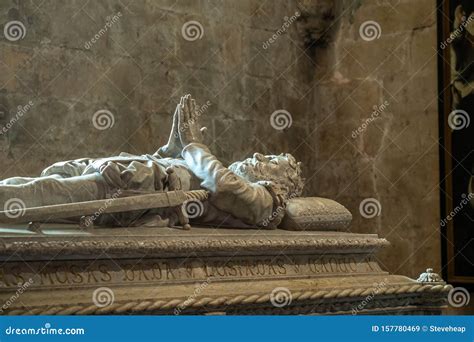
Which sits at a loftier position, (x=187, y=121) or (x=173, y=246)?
(x=187, y=121)

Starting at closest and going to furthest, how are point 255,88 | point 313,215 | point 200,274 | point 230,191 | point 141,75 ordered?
point 200,274 → point 230,191 → point 313,215 → point 141,75 → point 255,88

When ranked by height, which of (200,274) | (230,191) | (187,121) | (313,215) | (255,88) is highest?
(255,88)

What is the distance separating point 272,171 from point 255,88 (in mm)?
3408

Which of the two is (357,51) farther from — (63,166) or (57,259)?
(57,259)

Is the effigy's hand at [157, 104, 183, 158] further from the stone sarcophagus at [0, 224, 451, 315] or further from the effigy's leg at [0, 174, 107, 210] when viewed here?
the effigy's leg at [0, 174, 107, 210]

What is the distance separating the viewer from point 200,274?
505 centimetres

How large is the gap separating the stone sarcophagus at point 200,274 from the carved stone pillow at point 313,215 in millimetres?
112

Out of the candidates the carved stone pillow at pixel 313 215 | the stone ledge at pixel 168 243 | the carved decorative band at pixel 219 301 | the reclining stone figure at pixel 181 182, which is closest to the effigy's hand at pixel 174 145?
the reclining stone figure at pixel 181 182

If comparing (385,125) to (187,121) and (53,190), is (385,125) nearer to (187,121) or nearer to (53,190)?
(187,121)

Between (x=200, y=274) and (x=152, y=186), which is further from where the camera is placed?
(x=152, y=186)

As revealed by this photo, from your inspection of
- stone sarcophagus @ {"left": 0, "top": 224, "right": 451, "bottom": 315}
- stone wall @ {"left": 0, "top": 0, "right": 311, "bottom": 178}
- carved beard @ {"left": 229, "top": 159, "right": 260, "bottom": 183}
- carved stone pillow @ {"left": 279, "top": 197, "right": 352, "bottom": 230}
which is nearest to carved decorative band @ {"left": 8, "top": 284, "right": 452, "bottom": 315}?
stone sarcophagus @ {"left": 0, "top": 224, "right": 451, "bottom": 315}

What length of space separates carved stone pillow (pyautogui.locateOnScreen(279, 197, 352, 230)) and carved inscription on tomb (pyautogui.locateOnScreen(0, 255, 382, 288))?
24cm

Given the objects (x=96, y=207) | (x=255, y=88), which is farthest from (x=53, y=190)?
(x=255, y=88)

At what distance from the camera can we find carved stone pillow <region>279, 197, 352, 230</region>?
5.82 meters
